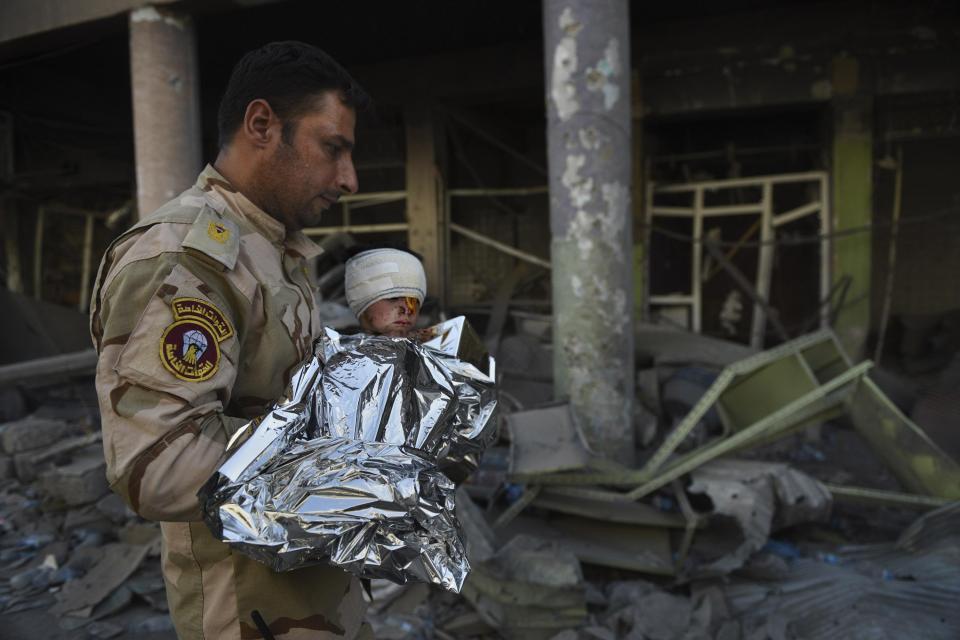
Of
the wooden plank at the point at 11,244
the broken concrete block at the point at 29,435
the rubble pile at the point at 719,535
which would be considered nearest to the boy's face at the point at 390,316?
the rubble pile at the point at 719,535

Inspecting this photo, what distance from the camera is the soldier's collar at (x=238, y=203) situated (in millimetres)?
1203

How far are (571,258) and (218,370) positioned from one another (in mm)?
2794

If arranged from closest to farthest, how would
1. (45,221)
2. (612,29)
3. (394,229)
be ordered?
(612,29) < (394,229) < (45,221)

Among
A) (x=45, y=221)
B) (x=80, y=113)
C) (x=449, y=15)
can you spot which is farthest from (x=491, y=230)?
(x=45, y=221)

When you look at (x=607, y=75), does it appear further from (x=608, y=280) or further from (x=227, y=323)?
(x=227, y=323)

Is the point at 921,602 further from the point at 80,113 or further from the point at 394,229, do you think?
the point at 80,113

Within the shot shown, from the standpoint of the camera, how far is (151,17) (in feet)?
14.5

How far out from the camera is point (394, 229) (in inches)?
295

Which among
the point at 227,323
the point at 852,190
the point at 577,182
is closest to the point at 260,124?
the point at 227,323

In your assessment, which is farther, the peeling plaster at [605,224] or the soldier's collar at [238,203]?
the peeling plaster at [605,224]

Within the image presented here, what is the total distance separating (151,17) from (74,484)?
3.19 meters

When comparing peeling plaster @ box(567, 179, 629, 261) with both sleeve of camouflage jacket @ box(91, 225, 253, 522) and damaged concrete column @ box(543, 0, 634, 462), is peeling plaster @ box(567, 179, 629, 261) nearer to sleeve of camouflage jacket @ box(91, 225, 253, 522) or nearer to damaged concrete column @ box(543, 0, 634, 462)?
damaged concrete column @ box(543, 0, 634, 462)

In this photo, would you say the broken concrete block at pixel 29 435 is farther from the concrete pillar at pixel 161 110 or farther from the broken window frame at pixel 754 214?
the broken window frame at pixel 754 214

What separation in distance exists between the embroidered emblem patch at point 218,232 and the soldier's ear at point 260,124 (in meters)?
0.21
